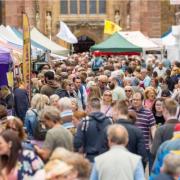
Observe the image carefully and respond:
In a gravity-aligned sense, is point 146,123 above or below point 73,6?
below

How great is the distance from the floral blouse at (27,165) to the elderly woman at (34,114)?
286 cm

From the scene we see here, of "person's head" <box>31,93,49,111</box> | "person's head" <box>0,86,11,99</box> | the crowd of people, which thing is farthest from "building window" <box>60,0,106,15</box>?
"person's head" <box>31,93,49,111</box>

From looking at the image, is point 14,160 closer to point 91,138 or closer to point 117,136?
point 117,136

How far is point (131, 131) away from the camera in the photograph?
10445 mm

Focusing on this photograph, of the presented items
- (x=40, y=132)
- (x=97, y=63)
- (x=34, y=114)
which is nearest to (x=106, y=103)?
(x=34, y=114)

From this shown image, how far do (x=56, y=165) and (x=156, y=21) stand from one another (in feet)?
147

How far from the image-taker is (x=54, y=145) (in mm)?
9930

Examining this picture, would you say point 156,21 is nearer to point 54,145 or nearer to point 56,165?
point 54,145

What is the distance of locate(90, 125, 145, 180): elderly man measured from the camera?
838 centimetres

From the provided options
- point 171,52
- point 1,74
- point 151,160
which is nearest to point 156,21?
point 171,52

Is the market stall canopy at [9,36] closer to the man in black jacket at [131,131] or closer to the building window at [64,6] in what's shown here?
the man in black jacket at [131,131]

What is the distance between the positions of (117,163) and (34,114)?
153 inches

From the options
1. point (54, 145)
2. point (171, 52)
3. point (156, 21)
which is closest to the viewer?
point (54, 145)

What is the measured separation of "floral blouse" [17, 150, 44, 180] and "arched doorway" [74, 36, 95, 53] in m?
48.6
